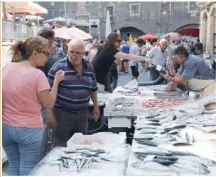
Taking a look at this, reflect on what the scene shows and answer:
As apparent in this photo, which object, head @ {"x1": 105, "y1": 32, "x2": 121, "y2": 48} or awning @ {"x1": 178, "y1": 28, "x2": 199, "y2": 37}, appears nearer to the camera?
head @ {"x1": 105, "y1": 32, "x2": 121, "y2": 48}

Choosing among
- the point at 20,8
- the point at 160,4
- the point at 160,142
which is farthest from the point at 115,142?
the point at 160,4

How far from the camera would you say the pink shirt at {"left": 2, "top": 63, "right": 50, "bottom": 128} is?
297 cm

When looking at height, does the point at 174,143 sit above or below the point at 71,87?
below

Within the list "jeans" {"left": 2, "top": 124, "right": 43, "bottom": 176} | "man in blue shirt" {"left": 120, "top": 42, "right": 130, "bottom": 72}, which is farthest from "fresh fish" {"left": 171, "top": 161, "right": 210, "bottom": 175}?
"man in blue shirt" {"left": 120, "top": 42, "right": 130, "bottom": 72}

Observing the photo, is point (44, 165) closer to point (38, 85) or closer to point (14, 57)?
point (38, 85)

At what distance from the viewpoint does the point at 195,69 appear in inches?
215

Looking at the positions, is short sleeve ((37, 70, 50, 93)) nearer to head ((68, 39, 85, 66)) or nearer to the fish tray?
head ((68, 39, 85, 66))

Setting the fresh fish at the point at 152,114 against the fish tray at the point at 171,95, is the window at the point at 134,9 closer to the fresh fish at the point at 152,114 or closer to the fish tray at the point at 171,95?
the fish tray at the point at 171,95

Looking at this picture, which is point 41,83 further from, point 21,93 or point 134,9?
point 134,9

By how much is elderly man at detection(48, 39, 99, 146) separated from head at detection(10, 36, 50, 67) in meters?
0.79

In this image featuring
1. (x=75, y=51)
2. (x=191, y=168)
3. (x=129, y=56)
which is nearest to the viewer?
(x=191, y=168)

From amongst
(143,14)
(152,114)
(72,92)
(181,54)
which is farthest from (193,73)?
(143,14)

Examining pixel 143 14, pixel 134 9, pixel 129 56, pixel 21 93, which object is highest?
pixel 134 9

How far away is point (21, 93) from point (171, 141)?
126 centimetres
